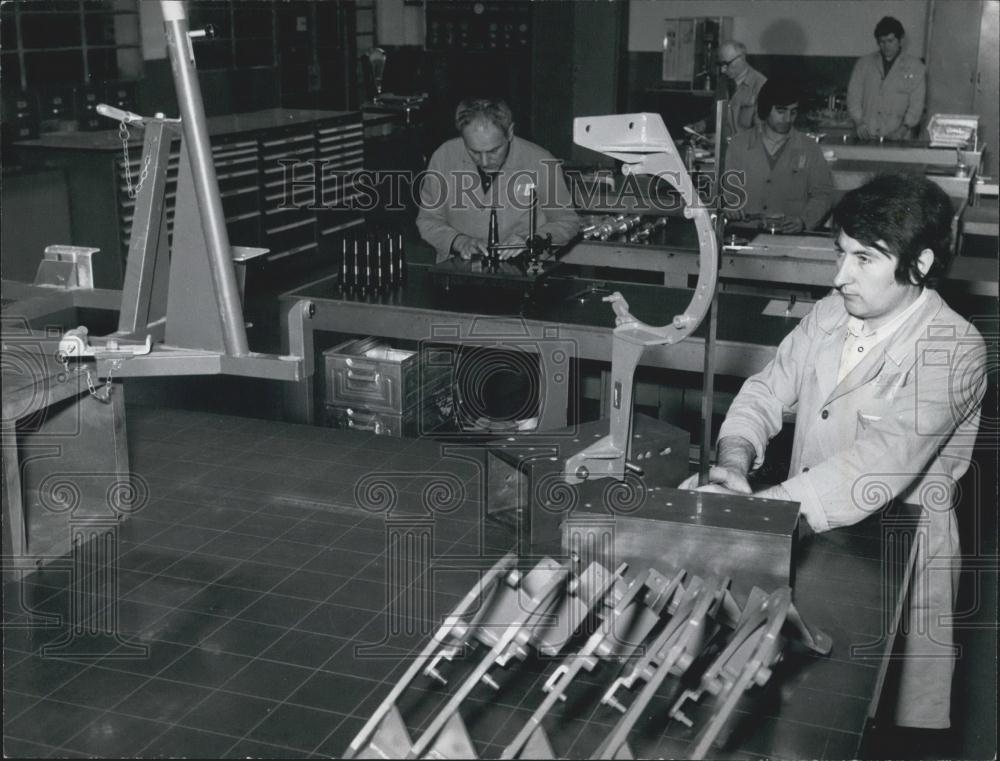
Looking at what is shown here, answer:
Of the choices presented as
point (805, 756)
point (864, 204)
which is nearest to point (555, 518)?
point (805, 756)

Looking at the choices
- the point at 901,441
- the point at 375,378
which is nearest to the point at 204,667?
the point at 901,441

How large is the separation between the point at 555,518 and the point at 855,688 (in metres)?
0.65

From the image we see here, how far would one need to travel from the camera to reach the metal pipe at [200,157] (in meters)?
1.51

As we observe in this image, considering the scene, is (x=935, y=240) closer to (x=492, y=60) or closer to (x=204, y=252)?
(x=204, y=252)

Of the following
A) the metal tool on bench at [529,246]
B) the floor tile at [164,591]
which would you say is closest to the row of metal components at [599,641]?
the floor tile at [164,591]

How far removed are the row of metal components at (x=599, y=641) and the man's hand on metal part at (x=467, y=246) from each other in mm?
2584

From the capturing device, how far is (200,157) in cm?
153

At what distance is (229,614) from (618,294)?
875 millimetres

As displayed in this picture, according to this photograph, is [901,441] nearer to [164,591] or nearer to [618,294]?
[618,294]

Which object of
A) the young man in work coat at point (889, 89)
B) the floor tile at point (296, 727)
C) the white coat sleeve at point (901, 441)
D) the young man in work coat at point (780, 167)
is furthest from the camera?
the young man in work coat at point (889, 89)

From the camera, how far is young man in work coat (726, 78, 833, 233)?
5.39 metres

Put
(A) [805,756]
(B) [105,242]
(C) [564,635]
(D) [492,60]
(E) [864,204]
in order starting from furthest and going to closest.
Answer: (D) [492,60] < (B) [105,242] < (E) [864,204] < (C) [564,635] < (A) [805,756]

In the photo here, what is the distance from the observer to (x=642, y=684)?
5.36 ft

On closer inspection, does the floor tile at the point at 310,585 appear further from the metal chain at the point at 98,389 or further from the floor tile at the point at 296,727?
the metal chain at the point at 98,389
